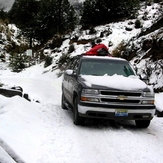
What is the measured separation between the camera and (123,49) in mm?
18969

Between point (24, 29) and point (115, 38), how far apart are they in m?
20.2

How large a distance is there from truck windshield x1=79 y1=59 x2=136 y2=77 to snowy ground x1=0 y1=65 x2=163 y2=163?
1272 millimetres

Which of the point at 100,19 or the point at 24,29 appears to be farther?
the point at 24,29

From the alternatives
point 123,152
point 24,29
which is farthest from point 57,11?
point 123,152

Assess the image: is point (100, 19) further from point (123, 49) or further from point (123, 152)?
point (123, 152)

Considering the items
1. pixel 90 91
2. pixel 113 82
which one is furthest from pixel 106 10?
pixel 90 91

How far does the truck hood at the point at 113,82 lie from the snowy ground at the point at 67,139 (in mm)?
998

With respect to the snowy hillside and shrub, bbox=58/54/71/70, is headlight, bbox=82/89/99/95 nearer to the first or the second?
the snowy hillside

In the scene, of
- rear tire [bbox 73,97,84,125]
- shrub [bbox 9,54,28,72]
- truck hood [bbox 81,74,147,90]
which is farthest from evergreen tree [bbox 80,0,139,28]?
rear tire [bbox 73,97,84,125]

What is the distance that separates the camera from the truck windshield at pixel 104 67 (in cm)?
819

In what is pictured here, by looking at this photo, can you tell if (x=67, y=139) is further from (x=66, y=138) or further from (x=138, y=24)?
(x=138, y=24)

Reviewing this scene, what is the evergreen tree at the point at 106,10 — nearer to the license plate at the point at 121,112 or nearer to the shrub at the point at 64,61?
the shrub at the point at 64,61

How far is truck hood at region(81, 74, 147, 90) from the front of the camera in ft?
23.1

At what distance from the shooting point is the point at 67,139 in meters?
6.23
